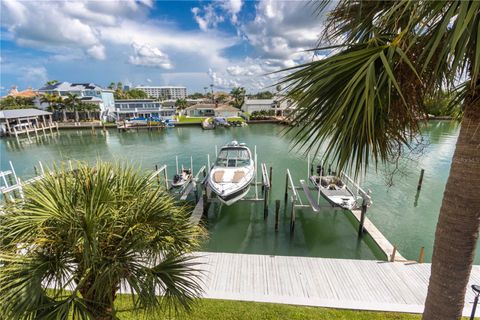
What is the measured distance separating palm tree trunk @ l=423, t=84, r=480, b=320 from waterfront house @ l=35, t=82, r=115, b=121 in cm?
6186

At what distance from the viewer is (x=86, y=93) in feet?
Answer: 180

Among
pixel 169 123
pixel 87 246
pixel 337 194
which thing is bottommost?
pixel 169 123

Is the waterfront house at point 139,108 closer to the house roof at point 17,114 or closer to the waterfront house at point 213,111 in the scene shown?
the waterfront house at point 213,111

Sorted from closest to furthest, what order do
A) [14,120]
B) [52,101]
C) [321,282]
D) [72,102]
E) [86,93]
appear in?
[321,282], [14,120], [52,101], [72,102], [86,93]

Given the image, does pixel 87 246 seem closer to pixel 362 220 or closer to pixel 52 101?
pixel 362 220

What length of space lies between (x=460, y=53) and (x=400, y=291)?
6.73 m

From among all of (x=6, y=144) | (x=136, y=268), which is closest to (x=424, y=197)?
(x=136, y=268)

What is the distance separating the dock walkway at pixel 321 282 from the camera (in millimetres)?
5602

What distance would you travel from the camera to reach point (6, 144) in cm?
3284

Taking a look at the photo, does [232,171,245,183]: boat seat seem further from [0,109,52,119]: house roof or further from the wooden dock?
[0,109,52,119]: house roof

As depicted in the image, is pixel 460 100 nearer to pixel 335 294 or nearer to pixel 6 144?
pixel 335 294

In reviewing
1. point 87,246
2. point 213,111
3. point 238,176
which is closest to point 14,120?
point 213,111

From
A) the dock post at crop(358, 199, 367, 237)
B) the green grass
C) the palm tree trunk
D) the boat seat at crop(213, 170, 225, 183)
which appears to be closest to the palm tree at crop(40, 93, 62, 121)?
the boat seat at crop(213, 170, 225, 183)

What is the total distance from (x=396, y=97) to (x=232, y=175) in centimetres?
995
